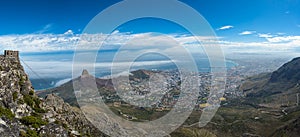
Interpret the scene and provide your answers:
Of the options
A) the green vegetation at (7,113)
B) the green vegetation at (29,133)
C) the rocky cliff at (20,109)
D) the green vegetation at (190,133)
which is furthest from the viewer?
the green vegetation at (190,133)

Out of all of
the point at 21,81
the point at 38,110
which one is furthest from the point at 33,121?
the point at 21,81

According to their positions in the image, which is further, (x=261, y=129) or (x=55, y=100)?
(x=261, y=129)

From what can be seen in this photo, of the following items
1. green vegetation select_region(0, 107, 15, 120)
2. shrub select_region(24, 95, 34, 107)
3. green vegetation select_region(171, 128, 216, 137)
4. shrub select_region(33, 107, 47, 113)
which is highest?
shrub select_region(24, 95, 34, 107)

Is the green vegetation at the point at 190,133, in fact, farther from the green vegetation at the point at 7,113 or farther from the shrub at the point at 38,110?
the green vegetation at the point at 7,113

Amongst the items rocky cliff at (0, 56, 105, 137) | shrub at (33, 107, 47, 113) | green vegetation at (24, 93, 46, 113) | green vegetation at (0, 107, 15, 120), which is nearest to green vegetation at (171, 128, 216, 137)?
green vegetation at (24, 93, 46, 113)

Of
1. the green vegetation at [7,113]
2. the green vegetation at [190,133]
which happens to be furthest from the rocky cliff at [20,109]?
the green vegetation at [190,133]

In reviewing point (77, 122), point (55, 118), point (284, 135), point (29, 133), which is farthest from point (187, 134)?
point (29, 133)

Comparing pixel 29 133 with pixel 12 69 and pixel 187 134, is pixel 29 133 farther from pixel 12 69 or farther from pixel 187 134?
pixel 187 134

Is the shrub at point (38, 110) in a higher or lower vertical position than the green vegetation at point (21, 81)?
lower

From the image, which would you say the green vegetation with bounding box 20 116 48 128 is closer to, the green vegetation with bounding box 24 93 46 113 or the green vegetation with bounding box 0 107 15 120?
the green vegetation with bounding box 0 107 15 120

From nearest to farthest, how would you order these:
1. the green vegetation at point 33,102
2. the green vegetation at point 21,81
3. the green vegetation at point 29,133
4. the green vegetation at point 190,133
Result: 1. the green vegetation at point 29,133
2. the green vegetation at point 33,102
3. the green vegetation at point 21,81
4. the green vegetation at point 190,133

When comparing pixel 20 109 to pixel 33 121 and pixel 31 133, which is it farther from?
pixel 31 133
